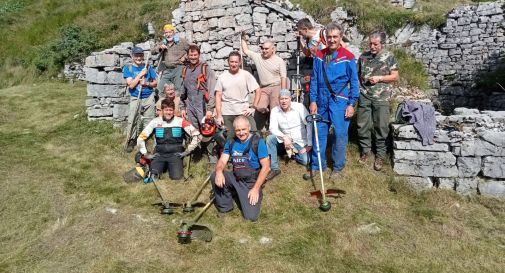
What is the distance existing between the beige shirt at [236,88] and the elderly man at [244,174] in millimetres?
1247

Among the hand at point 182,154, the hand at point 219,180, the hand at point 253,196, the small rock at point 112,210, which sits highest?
the hand at point 182,154

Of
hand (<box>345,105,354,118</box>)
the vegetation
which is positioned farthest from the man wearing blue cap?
the vegetation

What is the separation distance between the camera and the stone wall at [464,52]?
41.3 feet

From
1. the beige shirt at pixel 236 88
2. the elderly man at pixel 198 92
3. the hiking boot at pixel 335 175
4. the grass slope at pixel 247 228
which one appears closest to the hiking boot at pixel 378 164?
the grass slope at pixel 247 228

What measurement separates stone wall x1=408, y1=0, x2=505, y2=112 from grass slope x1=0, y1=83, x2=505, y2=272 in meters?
8.21

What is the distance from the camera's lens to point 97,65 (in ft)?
30.9

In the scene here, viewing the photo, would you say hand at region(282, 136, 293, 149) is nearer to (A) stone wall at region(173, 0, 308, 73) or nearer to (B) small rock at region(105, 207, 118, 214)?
(A) stone wall at region(173, 0, 308, 73)

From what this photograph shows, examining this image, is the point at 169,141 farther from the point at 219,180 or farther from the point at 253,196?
the point at 253,196

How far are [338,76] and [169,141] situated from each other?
3.33 metres

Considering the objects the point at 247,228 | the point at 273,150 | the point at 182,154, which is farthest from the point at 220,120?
the point at 247,228

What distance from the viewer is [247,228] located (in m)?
5.61

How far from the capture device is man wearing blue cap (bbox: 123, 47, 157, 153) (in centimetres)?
830

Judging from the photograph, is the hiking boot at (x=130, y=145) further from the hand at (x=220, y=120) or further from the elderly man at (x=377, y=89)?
the elderly man at (x=377, y=89)

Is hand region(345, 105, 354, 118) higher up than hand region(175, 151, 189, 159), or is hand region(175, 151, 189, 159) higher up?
hand region(345, 105, 354, 118)
